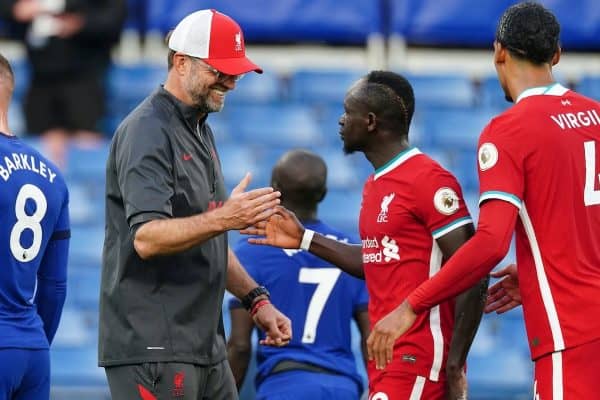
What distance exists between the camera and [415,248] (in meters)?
5.20

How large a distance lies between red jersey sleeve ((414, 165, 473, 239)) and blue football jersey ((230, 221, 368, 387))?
3.79ft

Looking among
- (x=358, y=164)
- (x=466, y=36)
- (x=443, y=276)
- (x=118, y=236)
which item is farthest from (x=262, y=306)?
(x=466, y=36)

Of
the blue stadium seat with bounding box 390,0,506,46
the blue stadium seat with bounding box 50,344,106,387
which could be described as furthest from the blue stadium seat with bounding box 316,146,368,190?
the blue stadium seat with bounding box 50,344,106,387

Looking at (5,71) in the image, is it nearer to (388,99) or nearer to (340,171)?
(388,99)

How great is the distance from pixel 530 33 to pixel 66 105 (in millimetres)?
7233

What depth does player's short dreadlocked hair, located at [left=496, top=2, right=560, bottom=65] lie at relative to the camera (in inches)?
184

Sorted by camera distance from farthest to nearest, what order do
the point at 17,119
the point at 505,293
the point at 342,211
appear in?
the point at 17,119 → the point at 342,211 → the point at 505,293

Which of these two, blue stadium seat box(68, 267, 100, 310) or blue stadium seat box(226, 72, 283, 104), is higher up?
blue stadium seat box(226, 72, 283, 104)

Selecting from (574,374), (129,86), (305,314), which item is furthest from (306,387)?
(129,86)

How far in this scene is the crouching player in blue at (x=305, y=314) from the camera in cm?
629

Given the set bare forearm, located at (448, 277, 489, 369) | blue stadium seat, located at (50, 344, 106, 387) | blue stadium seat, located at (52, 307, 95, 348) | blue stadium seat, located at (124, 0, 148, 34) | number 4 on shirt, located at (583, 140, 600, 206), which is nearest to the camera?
number 4 on shirt, located at (583, 140, 600, 206)

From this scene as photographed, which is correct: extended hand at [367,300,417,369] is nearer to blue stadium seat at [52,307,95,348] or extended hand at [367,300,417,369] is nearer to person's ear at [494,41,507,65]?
person's ear at [494,41,507,65]

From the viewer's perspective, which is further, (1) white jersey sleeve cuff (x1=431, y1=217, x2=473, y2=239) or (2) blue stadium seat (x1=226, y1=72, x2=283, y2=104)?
(2) blue stadium seat (x1=226, y1=72, x2=283, y2=104)

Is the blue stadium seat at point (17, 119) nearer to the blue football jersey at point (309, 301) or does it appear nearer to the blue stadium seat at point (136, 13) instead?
the blue stadium seat at point (136, 13)
